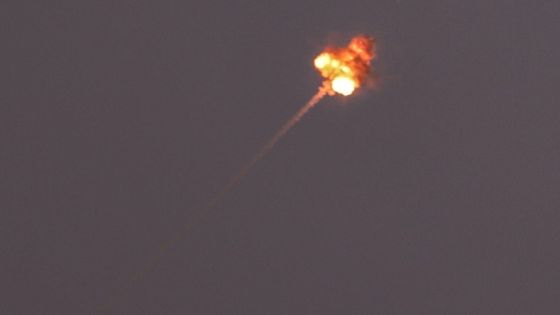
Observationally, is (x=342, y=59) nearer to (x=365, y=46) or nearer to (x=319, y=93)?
(x=365, y=46)

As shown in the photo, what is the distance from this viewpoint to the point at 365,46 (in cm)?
605

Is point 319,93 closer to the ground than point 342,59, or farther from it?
farther from it

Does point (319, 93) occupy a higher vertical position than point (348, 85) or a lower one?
higher

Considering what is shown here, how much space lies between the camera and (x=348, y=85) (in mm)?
6066

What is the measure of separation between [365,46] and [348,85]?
227mm

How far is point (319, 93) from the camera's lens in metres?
10.6

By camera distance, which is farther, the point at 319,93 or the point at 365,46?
the point at 319,93

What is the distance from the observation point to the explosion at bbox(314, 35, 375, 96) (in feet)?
19.9

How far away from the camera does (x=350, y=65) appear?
609 centimetres

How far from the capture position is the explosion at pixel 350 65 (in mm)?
6055

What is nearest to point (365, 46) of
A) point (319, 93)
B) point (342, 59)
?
point (342, 59)

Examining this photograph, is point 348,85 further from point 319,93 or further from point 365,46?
point 319,93

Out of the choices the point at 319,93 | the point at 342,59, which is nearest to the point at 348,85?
the point at 342,59

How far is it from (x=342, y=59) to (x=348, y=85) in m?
0.16
